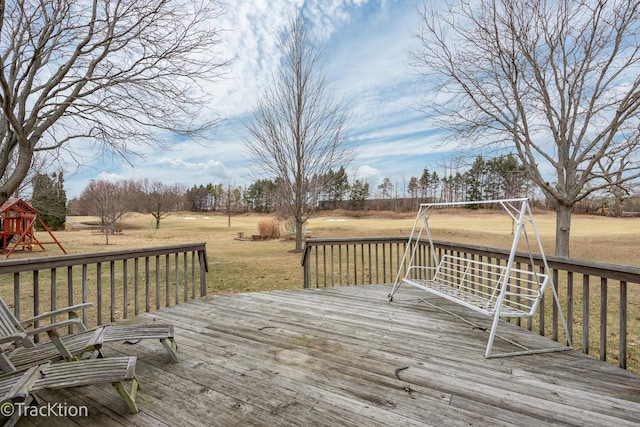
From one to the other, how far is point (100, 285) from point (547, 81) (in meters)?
10.8

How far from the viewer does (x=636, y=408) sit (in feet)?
6.21

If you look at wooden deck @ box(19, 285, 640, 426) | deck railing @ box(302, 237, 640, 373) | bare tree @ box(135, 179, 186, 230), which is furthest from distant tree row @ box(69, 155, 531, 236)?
wooden deck @ box(19, 285, 640, 426)

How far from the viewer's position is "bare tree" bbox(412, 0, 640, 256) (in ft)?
23.8

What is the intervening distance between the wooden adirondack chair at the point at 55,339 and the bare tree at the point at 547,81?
877 centimetres

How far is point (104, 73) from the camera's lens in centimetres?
539

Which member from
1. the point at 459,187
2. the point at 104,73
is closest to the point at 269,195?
the point at 459,187

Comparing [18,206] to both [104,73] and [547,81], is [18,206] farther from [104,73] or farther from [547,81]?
[547,81]

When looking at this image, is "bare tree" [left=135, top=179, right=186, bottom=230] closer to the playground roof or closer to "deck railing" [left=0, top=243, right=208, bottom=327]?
the playground roof

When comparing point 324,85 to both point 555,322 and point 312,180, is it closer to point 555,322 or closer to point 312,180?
point 312,180

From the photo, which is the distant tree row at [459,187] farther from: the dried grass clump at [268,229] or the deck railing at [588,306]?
the deck railing at [588,306]

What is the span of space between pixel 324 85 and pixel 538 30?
6.56 m

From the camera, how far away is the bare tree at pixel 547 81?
7242mm

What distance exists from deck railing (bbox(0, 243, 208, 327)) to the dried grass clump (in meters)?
9.26

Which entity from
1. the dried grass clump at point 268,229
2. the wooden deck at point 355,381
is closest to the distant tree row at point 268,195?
the dried grass clump at point 268,229
